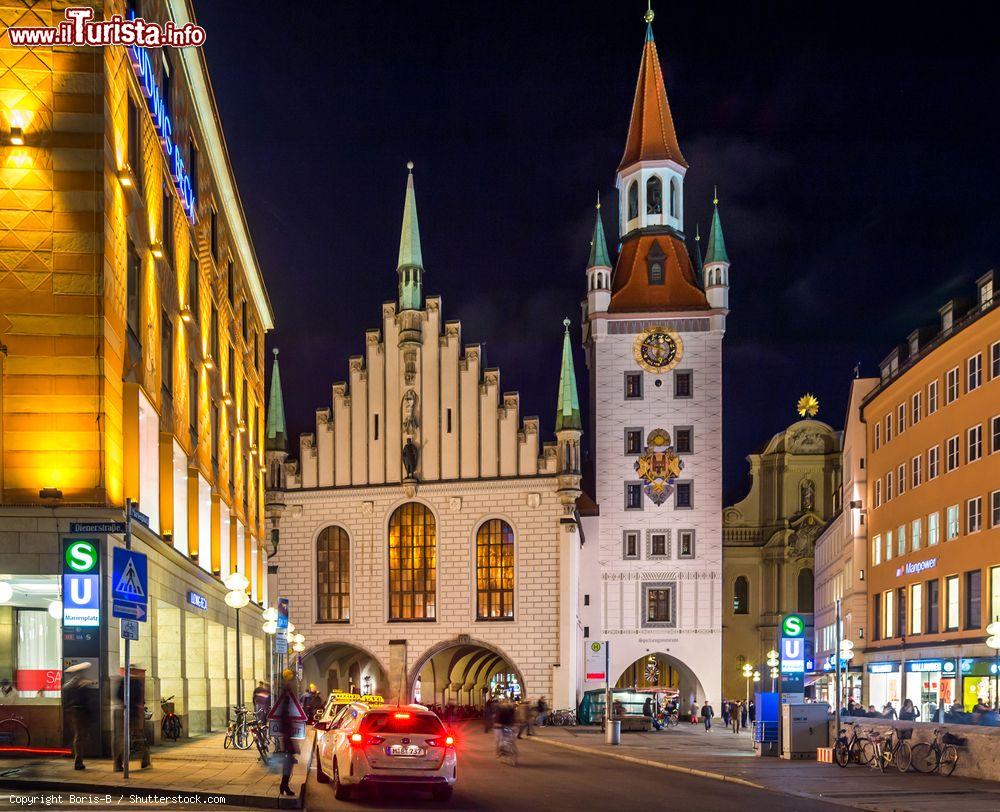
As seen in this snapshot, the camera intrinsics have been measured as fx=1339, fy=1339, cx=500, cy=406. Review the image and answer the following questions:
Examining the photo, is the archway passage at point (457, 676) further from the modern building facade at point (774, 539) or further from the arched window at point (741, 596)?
the arched window at point (741, 596)

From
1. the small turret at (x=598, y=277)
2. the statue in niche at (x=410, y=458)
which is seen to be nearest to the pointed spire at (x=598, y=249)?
the small turret at (x=598, y=277)

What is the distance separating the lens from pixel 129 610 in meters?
18.6

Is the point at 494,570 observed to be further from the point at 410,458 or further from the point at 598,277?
the point at 598,277

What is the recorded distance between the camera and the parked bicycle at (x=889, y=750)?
25.7 meters

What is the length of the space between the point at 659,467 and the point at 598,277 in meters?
12.4

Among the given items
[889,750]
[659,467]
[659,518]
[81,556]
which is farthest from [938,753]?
[659,467]

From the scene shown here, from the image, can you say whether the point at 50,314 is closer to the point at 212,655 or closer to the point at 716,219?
the point at 212,655

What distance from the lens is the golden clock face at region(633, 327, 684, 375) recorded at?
255 ft

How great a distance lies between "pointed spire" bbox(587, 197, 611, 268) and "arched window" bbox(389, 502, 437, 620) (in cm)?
2065

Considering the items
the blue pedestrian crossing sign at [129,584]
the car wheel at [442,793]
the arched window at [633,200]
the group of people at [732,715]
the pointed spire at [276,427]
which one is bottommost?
the group of people at [732,715]

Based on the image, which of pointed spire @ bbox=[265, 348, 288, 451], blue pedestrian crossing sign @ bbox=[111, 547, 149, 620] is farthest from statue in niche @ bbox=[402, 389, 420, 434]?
blue pedestrian crossing sign @ bbox=[111, 547, 149, 620]

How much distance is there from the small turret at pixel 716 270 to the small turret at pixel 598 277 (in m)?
5.92

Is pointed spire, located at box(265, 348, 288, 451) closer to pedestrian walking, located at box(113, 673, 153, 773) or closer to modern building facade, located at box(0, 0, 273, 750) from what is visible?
modern building facade, located at box(0, 0, 273, 750)

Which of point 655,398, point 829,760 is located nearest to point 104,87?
point 829,760
